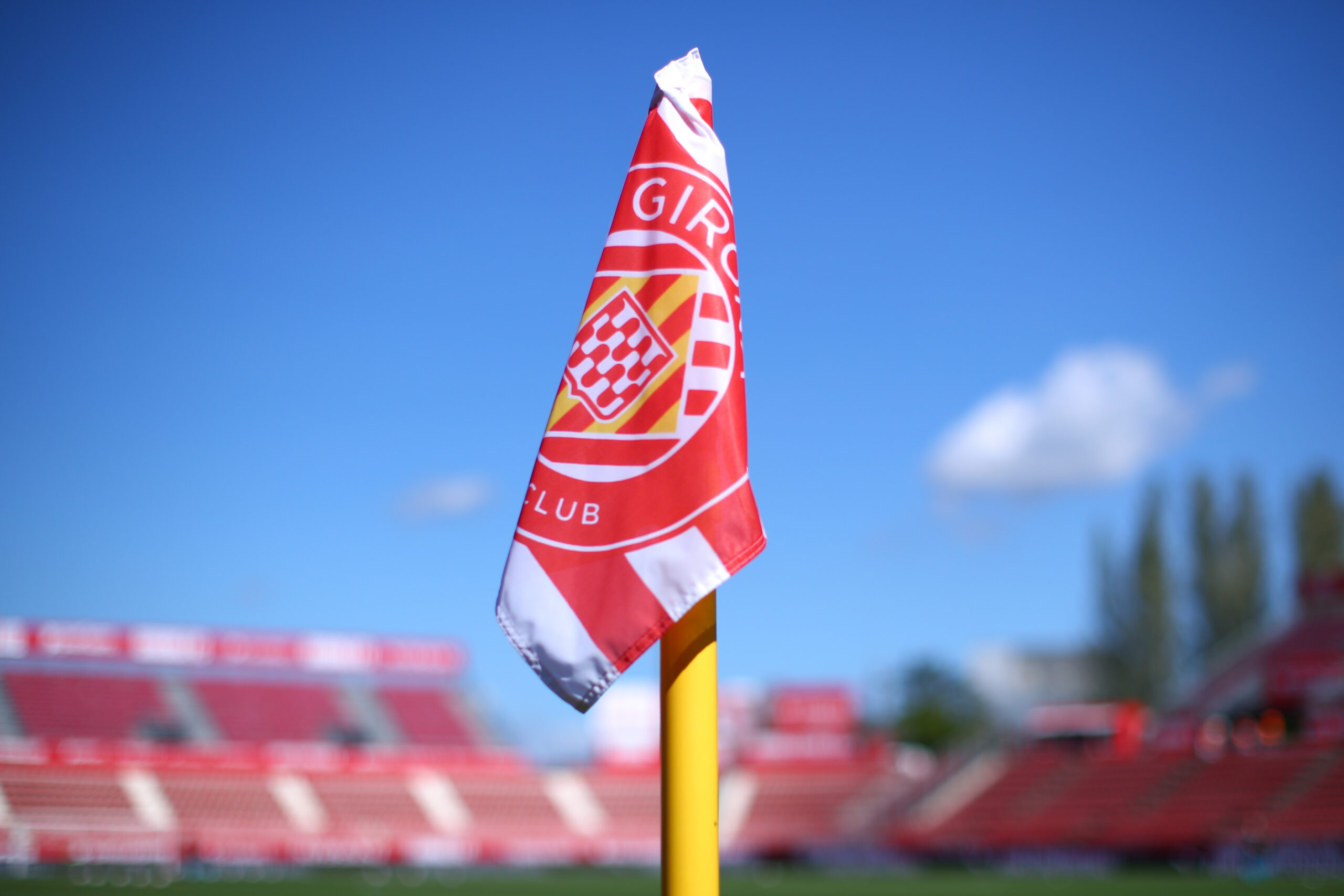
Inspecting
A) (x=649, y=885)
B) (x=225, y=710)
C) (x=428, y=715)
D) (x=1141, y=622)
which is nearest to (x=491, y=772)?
(x=428, y=715)

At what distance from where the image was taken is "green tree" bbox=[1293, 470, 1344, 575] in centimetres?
5278

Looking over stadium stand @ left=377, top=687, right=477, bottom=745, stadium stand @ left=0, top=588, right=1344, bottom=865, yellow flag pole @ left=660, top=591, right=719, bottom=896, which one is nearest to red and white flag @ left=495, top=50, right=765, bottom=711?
yellow flag pole @ left=660, top=591, right=719, bottom=896

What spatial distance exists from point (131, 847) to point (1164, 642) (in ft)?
128

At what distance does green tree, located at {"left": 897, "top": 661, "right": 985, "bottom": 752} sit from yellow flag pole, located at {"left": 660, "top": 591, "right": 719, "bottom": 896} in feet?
219

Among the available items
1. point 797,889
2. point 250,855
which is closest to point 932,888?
point 797,889

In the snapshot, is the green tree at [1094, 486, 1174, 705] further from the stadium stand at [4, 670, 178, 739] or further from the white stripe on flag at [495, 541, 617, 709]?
the white stripe on flag at [495, 541, 617, 709]

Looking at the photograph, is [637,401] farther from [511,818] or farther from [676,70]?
[511,818]

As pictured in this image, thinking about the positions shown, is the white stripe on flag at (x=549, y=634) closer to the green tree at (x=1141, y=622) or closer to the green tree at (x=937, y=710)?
the green tree at (x=1141, y=622)

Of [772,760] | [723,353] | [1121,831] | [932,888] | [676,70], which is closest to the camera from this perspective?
[723,353]

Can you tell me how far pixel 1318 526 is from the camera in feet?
175

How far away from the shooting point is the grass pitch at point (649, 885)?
81.4 feet

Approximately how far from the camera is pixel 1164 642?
5397 centimetres

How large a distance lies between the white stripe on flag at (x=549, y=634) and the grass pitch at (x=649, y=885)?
73.7 feet

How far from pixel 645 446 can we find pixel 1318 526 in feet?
186
